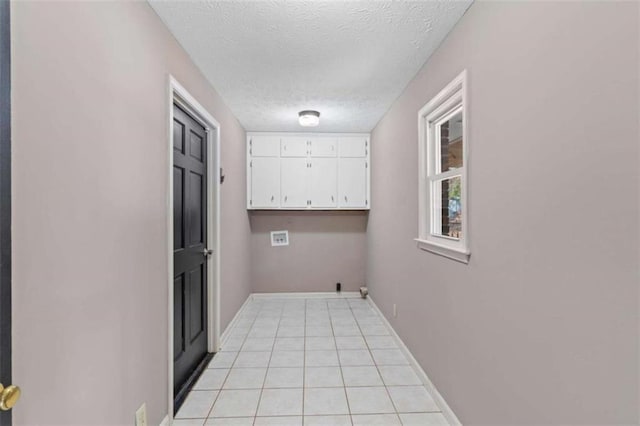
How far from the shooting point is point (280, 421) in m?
1.91

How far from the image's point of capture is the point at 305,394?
2.18 m

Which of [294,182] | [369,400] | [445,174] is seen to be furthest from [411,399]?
[294,182]

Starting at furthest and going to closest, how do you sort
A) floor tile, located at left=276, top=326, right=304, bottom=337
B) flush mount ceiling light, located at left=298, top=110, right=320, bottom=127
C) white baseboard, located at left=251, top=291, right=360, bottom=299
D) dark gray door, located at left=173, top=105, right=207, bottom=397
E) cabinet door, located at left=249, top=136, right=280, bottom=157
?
white baseboard, located at left=251, top=291, right=360, bottom=299 → cabinet door, located at left=249, top=136, right=280, bottom=157 → flush mount ceiling light, located at left=298, top=110, right=320, bottom=127 → floor tile, located at left=276, top=326, right=304, bottom=337 → dark gray door, located at left=173, top=105, right=207, bottom=397

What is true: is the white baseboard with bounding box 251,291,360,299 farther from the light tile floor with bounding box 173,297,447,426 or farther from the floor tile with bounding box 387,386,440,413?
the floor tile with bounding box 387,386,440,413

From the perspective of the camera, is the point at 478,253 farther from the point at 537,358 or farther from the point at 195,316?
the point at 195,316

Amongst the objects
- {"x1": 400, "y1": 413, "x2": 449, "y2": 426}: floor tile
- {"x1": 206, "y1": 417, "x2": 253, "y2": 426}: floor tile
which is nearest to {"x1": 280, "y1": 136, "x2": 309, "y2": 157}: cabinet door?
{"x1": 206, "y1": 417, "x2": 253, "y2": 426}: floor tile

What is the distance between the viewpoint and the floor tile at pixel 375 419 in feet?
6.20

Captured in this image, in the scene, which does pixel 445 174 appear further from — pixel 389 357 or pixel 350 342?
pixel 350 342

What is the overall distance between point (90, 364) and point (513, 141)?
197 cm

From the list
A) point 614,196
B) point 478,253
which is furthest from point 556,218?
point 478,253

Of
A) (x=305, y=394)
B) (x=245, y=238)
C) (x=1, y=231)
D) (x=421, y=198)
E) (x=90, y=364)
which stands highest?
(x=421, y=198)

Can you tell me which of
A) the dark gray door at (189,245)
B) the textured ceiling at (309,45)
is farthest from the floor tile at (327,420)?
the textured ceiling at (309,45)

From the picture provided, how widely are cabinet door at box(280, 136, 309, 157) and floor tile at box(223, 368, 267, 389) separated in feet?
9.25

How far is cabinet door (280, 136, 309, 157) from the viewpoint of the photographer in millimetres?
4340
